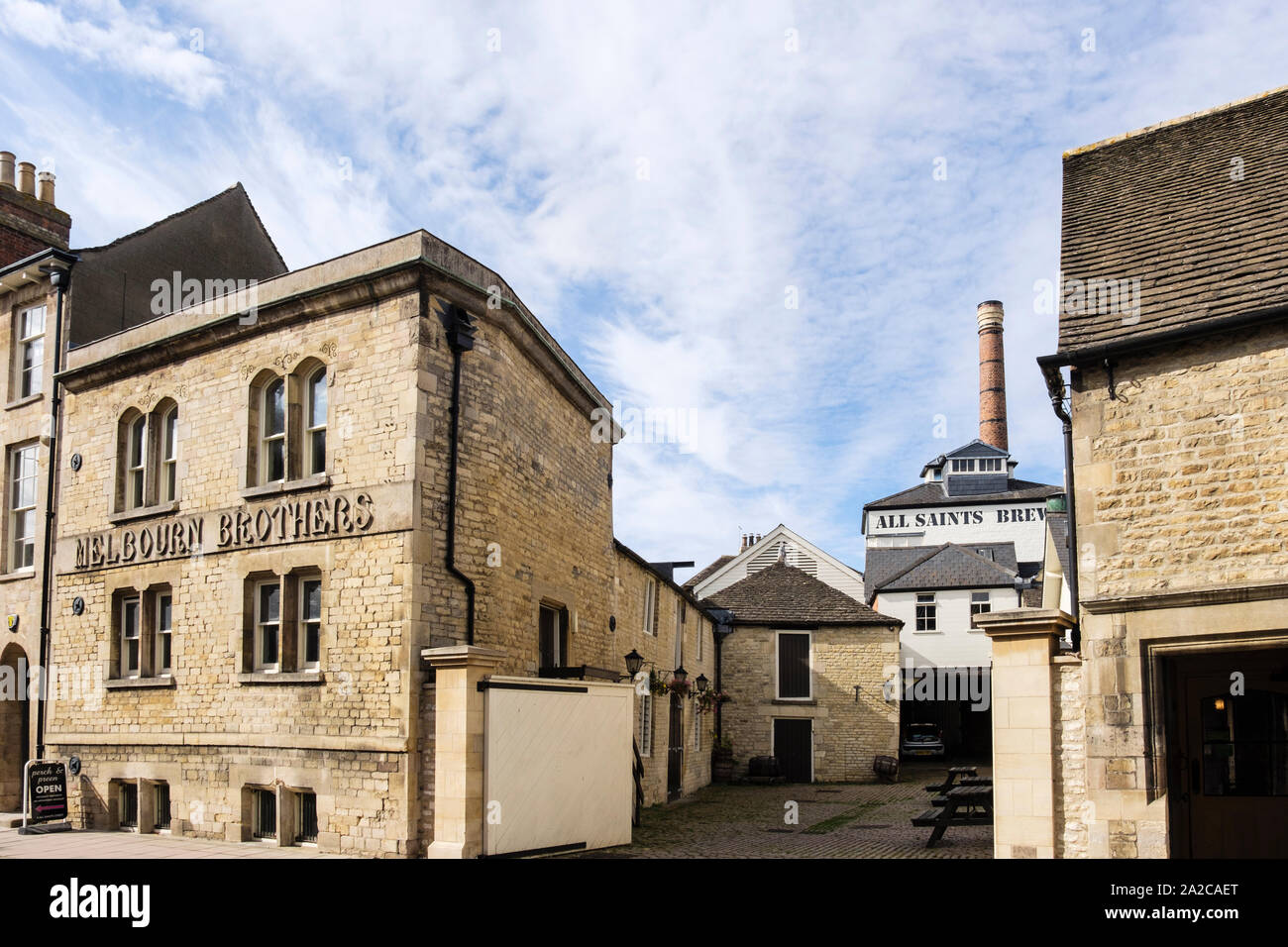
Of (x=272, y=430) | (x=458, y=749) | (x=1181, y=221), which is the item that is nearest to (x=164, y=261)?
(x=272, y=430)

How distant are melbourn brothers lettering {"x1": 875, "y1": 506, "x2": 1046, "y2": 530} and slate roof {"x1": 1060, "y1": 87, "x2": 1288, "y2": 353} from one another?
3503cm

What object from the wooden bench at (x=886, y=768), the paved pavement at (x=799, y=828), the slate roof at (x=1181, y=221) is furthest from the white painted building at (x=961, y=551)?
the slate roof at (x=1181, y=221)

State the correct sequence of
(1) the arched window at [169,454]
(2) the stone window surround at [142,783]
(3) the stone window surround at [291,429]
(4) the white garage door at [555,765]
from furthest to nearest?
1. (1) the arched window at [169,454]
2. (2) the stone window surround at [142,783]
3. (3) the stone window surround at [291,429]
4. (4) the white garage door at [555,765]

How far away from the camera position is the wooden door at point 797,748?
99.4 feet

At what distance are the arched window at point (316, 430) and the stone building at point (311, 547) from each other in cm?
5

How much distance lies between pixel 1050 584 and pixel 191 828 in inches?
456

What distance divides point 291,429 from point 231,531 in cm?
168

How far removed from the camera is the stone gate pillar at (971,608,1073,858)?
10258mm

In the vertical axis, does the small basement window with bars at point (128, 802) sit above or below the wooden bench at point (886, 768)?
above

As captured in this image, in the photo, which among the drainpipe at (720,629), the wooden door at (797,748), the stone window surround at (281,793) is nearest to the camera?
the stone window surround at (281,793)

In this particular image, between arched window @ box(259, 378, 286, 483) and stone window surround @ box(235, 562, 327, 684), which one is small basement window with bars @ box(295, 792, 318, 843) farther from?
arched window @ box(259, 378, 286, 483)

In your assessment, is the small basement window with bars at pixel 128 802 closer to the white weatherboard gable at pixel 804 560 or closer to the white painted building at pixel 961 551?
the white painted building at pixel 961 551

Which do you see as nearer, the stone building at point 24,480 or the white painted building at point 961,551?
the stone building at point 24,480

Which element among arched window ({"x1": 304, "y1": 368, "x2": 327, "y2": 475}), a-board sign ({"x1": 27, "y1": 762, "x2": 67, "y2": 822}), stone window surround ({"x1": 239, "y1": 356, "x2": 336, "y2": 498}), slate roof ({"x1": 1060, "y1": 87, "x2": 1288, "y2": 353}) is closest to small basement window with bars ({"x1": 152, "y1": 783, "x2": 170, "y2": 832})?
a-board sign ({"x1": 27, "y1": 762, "x2": 67, "y2": 822})
